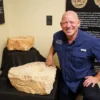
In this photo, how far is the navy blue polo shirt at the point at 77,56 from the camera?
146 centimetres

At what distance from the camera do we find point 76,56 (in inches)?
59.3

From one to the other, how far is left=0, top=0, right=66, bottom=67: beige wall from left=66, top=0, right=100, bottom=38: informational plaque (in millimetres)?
124

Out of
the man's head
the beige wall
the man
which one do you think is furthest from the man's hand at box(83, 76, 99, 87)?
the beige wall

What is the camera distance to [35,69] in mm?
1599

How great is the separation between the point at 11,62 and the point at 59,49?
558 millimetres

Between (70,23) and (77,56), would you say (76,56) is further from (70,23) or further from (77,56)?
(70,23)

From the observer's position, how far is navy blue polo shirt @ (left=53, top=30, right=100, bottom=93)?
1461 mm

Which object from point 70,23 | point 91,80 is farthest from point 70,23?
point 91,80

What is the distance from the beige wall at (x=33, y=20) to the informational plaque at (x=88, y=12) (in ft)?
0.41

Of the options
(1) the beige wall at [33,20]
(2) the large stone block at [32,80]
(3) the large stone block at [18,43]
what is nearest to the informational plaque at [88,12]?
(1) the beige wall at [33,20]

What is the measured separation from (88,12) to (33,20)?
0.63 meters

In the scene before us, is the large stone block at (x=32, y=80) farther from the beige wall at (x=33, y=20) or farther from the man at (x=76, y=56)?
the beige wall at (x=33, y=20)

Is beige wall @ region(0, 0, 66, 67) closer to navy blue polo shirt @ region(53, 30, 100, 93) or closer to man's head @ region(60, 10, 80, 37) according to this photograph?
navy blue polo shirt @ region(53, 30, 100, 93)

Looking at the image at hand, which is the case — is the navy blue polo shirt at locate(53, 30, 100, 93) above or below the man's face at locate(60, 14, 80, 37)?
below
